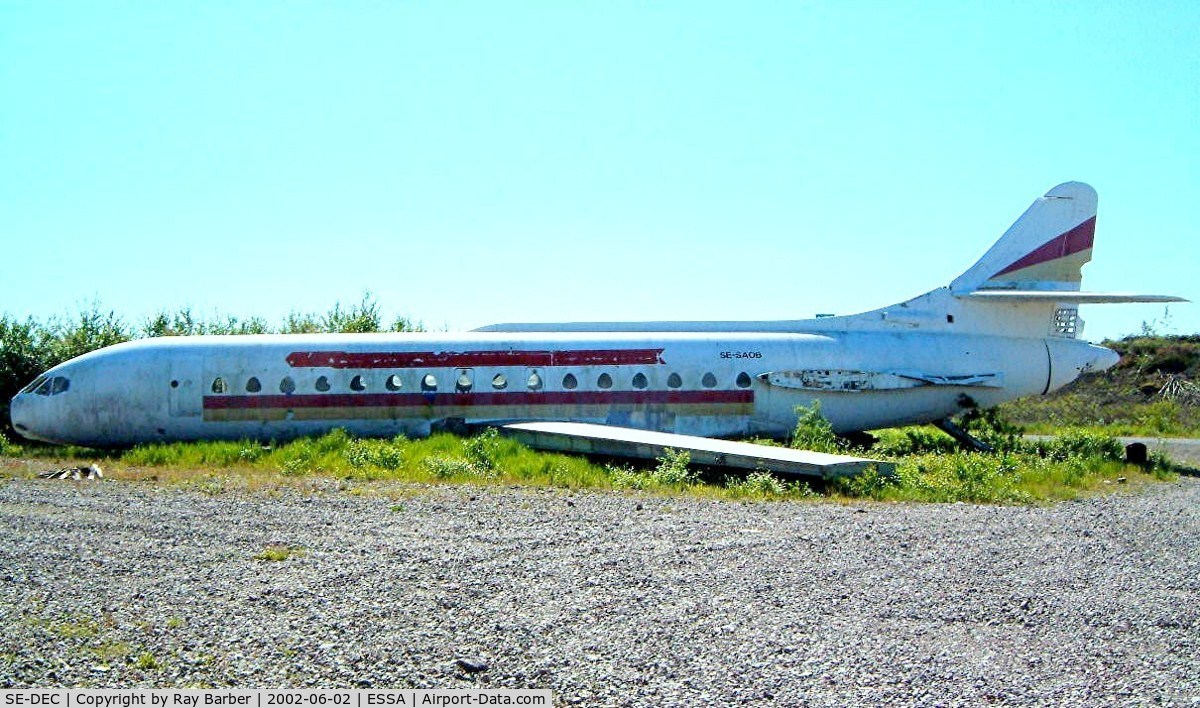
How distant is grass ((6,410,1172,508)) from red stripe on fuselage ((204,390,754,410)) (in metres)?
0.80

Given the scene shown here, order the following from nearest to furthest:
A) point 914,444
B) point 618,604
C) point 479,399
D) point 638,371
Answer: point 618,604 → point 479,399 → point 638,371 → point 914,444

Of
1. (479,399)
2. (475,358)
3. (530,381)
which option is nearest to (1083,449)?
(530,381)

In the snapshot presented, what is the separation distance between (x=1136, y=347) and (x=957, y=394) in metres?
32.3

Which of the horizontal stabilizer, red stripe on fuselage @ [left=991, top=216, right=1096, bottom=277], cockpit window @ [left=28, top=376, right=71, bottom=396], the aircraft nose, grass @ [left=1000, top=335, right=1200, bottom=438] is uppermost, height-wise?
red stripe on fuselage @ [left=991, top=216, right=1096, bottom=277]

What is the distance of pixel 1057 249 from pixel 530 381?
11.7 meters

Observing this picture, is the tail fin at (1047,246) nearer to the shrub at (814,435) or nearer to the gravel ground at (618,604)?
the shrub at (814,435)

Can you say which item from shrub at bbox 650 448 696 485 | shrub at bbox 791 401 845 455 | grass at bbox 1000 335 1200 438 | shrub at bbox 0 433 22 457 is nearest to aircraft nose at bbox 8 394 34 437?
shrub at bbox 0 433 22 457

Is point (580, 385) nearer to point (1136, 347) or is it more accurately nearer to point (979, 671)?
point (979, 671)

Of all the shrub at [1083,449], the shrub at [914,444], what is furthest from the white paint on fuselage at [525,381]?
the shrub at [1083,449]

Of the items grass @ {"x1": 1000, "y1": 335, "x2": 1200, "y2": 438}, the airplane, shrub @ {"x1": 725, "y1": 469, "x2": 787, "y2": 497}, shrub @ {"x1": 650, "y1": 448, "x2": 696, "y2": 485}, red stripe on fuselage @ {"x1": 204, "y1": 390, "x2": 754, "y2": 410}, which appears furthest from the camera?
grass @ {"x1": 1000, "y1": 335, "x2": 1200, "y2": 438}

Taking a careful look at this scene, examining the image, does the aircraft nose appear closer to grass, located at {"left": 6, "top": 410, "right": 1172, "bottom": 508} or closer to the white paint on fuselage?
the white paint on fuselage

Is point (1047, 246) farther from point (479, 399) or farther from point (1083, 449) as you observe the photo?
point (479, 399)

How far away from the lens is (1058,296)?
21156 mm

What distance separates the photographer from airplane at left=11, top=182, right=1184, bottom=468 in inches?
776
